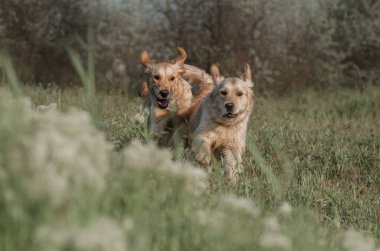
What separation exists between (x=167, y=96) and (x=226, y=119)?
0.83 meters

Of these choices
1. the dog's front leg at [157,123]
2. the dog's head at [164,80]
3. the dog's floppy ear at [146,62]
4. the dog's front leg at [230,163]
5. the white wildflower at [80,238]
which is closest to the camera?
the white wildflower at [80,238]

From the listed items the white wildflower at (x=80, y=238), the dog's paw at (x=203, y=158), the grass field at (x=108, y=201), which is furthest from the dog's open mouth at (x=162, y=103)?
the white wildflower at (x=80, y=238)

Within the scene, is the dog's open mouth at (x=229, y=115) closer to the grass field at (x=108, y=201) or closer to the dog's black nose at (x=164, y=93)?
the dog's black nose at (x=164, y=93)

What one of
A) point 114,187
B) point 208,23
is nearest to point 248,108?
point 114,187

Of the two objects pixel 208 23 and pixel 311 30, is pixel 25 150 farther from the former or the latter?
pixel 311 30

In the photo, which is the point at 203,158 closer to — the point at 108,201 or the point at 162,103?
the point at 162,103

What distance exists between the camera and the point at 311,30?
1980 cm

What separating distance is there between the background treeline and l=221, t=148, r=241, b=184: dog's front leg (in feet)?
33.2

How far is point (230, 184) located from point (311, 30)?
14.9m

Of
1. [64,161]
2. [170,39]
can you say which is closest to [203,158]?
[64,161]

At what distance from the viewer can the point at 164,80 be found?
7.67 metres

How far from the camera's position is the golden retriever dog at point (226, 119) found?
6.98 m

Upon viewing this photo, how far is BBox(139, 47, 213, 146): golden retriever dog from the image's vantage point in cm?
753

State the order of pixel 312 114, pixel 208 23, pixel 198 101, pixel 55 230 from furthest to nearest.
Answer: pixel 208 23
pixel 312 114
pixel 198 101
pixel 55 230
